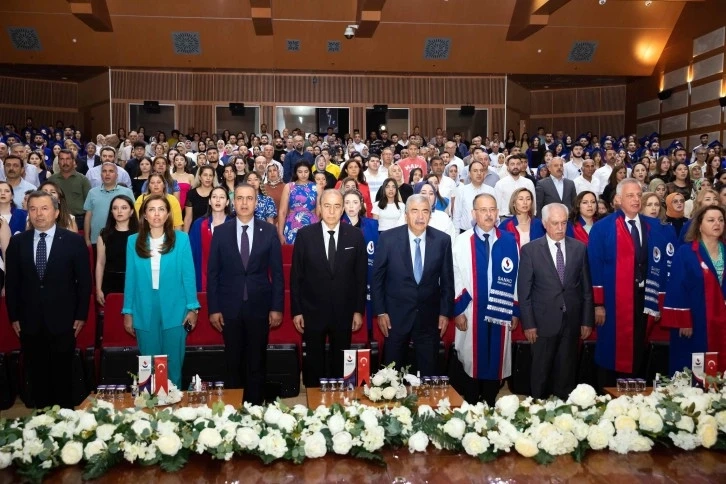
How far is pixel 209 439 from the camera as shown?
88.4 inches

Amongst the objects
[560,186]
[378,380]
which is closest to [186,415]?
[378,380]

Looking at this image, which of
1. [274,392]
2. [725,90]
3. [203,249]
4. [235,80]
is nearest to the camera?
[274,392]

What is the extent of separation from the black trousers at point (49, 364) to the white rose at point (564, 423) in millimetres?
2915

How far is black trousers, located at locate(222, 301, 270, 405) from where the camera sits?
400 cm

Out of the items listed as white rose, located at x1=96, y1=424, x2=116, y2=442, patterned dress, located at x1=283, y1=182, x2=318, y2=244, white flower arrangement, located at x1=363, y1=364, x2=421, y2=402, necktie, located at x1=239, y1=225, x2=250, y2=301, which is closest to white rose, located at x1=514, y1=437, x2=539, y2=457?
white flower arrangement, located at x1=363, y1=364, x2=421, y2=402

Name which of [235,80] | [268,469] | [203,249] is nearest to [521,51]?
[235,80]

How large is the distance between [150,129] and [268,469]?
53.2 feet

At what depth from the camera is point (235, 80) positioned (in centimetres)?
1736

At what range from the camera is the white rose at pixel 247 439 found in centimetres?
225

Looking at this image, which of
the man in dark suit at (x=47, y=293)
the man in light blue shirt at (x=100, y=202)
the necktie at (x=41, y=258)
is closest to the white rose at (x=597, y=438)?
the man in dark suit at (x=47, y=293)

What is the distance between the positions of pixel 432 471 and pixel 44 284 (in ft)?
8.97

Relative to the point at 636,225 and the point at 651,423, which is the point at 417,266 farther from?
the point at 651,423

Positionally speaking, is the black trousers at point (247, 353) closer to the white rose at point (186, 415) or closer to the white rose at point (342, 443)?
the white rose at point (186, 415)

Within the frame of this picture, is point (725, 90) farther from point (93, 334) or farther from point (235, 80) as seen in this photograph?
point (93, 334)
